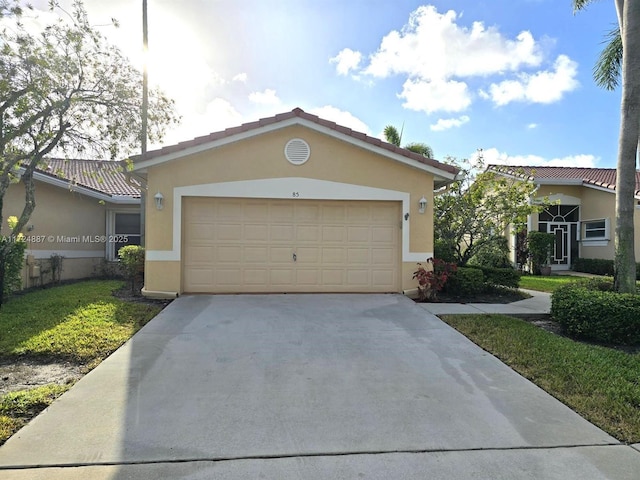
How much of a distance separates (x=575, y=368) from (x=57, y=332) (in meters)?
7.51

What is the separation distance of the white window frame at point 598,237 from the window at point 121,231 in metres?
19.1

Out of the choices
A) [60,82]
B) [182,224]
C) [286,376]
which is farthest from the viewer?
[182,224]

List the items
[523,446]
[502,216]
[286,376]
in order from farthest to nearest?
[502,216]
[286,376]
[523,446]

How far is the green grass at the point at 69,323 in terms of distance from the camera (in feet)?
18.2

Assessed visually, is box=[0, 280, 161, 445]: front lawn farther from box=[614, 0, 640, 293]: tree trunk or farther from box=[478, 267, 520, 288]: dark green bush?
box=[614, 0, 640, 293]: tree trunk

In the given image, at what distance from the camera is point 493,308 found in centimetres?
→ 855

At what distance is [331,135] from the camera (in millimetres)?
9336

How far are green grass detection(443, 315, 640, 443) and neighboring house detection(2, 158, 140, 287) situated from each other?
9121 mm

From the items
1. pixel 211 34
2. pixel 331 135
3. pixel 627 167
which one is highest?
pixel 211 34

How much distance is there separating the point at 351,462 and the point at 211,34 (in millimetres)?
9517

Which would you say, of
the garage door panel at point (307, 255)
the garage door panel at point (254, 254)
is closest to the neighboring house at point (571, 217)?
the garage door panel at point (307, 255)

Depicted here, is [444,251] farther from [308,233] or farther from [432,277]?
[308,233]

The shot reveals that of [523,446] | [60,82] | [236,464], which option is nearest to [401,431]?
[523,446]

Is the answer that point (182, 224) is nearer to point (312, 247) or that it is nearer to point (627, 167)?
point (312, 247)
